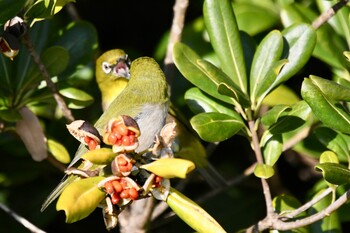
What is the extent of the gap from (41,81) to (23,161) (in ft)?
2.66

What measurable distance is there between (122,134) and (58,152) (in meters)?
1.41

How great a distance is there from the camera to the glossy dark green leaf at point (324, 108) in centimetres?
283

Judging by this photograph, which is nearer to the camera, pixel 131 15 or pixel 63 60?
pixel 63 60

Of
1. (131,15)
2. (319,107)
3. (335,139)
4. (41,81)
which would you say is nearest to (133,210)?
(41,81)

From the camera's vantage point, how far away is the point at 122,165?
8.07 ft

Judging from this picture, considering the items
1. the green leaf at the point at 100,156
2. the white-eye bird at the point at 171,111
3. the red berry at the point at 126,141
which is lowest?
the white-eye bird at the point at 171,111

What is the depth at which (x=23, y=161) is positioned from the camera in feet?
14.8

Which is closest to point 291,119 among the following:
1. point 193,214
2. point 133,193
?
point 193,214

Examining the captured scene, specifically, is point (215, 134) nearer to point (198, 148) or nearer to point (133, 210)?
point (133, 210)

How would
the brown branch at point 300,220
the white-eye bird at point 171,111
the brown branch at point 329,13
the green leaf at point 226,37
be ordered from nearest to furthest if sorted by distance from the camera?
the brown branch at point 300,220 < the green leaf at point 226,37 < the brown branch at point 329,13 < the white-eye bird at point 171,111

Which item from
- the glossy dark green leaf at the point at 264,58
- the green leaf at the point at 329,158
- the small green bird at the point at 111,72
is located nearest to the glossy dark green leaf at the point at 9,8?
the glossy dark green leaf at the point at 264,58

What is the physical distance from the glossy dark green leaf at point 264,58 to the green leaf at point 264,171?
33 cm

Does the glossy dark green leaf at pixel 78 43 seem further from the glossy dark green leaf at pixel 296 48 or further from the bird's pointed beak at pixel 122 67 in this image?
the glossy dark green leaf at pixel 296 48

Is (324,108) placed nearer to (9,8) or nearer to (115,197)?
(115,197)
